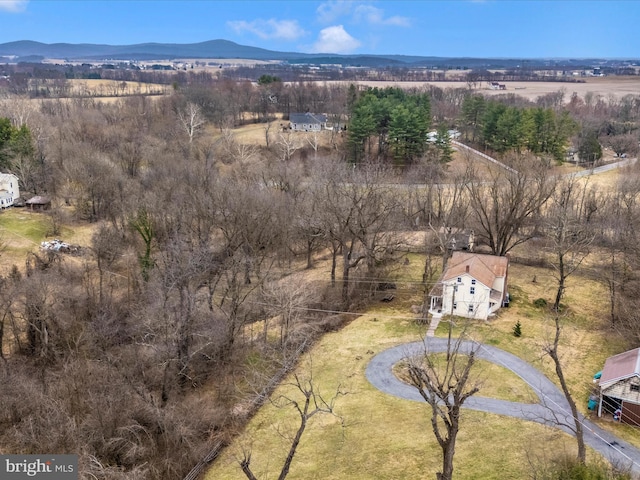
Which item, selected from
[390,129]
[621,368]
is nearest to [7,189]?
[390,129]

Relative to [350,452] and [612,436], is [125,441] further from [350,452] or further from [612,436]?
[612,436]

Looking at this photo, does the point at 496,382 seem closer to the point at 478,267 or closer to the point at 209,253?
the point at 478,267

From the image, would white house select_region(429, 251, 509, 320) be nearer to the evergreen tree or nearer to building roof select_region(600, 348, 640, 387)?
building roof select_region(600, 348, 640, 387)

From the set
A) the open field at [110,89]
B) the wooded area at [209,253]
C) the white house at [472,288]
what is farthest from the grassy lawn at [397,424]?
the open field at [110,89]

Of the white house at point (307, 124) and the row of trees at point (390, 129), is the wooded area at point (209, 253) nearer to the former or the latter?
the row of trees at point (390, 129)

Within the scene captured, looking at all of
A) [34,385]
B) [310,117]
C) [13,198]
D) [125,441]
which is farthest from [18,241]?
[310,117]
